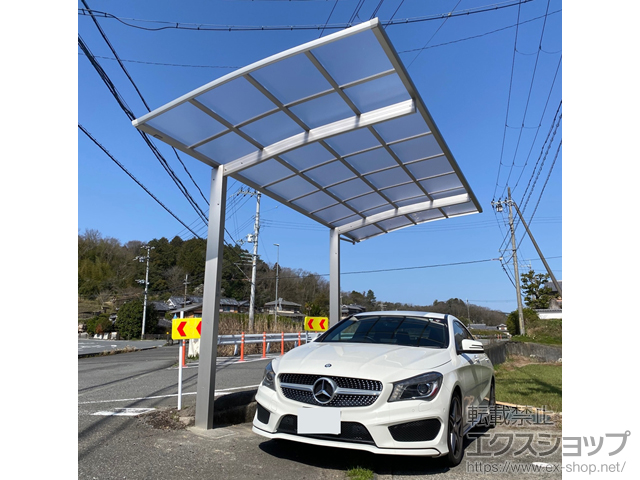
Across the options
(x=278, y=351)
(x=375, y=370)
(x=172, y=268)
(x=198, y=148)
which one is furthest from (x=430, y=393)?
(x=172, y=268)

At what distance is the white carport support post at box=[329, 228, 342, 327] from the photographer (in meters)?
8.87

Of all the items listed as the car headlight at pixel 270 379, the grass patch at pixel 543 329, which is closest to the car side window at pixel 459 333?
the car headlight at pixel 270 379

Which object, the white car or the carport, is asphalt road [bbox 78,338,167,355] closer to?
the carport

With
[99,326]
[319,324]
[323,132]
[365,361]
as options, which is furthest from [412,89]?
[99,326]

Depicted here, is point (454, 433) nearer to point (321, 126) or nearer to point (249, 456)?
point (249, 456)

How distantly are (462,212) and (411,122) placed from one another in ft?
12.4

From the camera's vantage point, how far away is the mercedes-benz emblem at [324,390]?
139 inches

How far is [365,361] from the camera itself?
12.4ft

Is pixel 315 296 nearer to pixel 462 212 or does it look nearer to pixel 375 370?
pixel 462 212

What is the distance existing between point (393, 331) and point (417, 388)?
53.3 inches

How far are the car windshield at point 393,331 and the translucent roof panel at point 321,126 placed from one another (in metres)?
2.35

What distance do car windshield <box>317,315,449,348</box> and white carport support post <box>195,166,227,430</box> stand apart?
1.33m

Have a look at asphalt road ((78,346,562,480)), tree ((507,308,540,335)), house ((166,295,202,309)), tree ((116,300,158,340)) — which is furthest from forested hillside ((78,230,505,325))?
asphalt road ((78,346,562,480))
